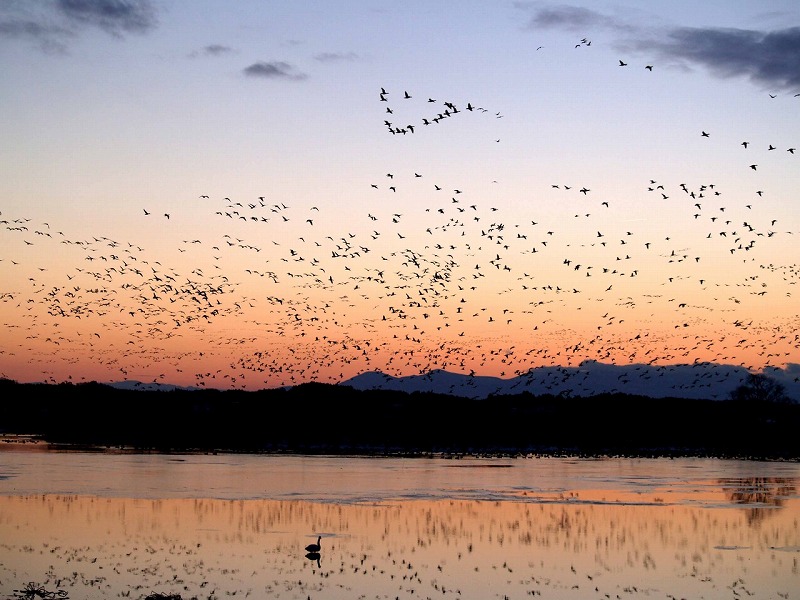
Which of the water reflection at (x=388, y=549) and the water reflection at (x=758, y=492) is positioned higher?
the water reflection at (x=758, y=492)

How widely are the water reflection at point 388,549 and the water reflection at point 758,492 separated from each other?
92cm

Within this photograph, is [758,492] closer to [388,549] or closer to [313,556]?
[388,549]

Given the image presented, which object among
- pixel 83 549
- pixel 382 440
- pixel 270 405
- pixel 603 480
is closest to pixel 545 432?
pixel 382 440

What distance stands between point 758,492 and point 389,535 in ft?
95.0

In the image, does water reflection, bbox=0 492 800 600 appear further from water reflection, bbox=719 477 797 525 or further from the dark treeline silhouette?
the dark treeline silhouette

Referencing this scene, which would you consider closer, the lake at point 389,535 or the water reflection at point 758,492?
the lake at point 389,535

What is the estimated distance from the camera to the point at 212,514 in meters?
41.7

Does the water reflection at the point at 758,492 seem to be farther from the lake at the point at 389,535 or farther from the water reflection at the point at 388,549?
the water reflection at the point at 388,549

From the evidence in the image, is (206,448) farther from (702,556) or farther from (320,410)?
(702,556)

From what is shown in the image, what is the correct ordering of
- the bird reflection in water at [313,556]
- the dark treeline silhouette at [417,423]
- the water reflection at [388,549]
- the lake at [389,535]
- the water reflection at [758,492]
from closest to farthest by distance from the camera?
the water reflection at [388,549] → the lake at [389,535] → the bird reflection in water at [313,556] → the water reflection at [758,492] → the dark treeline silhouette at [417,423]

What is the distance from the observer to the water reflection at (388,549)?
27312 mm

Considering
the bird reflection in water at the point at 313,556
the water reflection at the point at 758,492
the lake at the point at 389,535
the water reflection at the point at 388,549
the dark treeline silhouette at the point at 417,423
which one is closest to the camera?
the water reflection at the point at 388,549

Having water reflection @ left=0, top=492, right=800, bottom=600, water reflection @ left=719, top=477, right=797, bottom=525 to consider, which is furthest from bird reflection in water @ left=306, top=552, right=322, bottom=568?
water reflection @ left=719, top=477, right=797, bottom=525

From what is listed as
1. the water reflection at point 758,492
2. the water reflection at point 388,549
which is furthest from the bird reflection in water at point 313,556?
the water reflection at point 758,492
